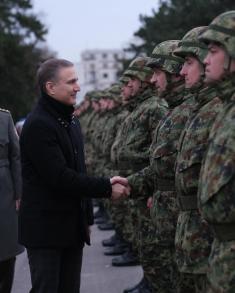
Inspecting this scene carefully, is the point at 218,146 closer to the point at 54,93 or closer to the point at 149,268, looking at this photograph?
the point at 54,93

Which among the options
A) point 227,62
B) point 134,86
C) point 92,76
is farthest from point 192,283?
point 92,76

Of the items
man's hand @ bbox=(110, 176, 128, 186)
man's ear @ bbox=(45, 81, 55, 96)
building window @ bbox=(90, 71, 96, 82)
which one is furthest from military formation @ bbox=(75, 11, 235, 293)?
building window @ bbox=(90, 71, 96, 82)

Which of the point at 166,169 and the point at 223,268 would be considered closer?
the point at 223,268

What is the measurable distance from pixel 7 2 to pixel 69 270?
4335 centimetres

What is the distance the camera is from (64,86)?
5.16 metres

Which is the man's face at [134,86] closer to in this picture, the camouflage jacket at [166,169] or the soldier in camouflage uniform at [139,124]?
the soldier in camouflage uniform at [139,124]

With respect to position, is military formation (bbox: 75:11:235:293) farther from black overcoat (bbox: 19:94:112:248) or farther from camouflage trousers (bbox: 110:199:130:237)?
black overcoat (bbox: 19:94:112:248)

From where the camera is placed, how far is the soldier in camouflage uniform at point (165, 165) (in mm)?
5406

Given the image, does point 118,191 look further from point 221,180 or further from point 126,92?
point 126,92

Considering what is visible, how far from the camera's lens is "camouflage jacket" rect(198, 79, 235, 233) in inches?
144

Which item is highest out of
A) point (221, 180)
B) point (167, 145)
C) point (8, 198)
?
point (221, 180)

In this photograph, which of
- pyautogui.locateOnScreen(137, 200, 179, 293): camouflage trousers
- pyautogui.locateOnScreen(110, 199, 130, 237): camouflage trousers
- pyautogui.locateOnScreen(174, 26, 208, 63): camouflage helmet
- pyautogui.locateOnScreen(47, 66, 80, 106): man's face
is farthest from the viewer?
pyautogui.locateOnScreen(110, 199, 130, 237): camouflage trousers

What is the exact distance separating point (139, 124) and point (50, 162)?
2211 millimetres

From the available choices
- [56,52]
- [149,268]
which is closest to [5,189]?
[149,268]
